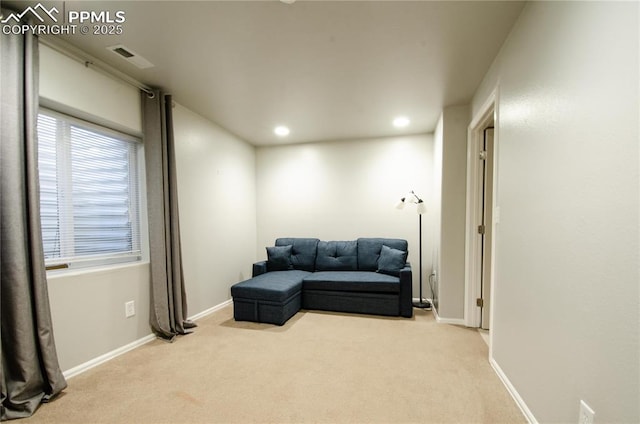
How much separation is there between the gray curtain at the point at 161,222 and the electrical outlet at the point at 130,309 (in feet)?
0.50

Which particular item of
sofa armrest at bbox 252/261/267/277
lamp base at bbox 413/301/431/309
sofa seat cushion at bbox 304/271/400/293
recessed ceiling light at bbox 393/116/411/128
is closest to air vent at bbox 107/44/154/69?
sofa armrest at bbox 252/261/267/277

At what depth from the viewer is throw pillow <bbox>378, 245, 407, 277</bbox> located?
3.33 metres

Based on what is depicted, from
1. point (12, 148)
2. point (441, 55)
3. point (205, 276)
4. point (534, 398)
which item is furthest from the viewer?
point (205, 276)

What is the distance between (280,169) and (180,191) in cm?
181

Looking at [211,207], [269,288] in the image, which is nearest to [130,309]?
[269,288]

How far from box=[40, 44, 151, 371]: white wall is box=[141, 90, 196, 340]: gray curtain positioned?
104 millimetres

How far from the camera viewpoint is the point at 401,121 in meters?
3.33

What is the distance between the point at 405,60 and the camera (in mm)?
2045

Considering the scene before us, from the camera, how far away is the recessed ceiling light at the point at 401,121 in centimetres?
323

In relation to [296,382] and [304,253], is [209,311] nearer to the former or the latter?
[304,253]

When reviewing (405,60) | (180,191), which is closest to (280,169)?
(180,191)

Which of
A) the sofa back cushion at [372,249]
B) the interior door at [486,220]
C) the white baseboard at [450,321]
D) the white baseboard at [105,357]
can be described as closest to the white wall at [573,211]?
the interior door at [486,220]

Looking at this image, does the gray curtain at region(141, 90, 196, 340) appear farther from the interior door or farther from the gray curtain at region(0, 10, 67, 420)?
the interior door

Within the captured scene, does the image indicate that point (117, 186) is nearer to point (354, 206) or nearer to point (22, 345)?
point (22, 345)
